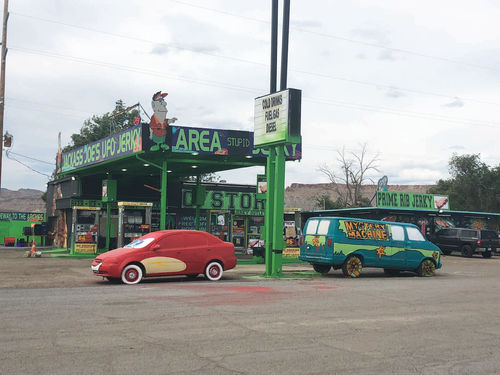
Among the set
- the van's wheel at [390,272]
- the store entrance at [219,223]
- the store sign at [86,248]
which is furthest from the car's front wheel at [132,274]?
the store entrance at [219,223]

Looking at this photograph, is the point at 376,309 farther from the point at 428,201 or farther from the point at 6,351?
the point at 428,201

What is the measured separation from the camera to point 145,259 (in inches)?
683

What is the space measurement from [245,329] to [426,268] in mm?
14528

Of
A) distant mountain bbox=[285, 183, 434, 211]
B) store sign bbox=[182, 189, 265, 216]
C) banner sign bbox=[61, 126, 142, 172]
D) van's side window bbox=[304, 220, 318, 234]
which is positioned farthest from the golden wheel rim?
distant mountain bbox=[285, 183, 434, 211]

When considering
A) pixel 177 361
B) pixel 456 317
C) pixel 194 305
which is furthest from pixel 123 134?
pixel 177 361

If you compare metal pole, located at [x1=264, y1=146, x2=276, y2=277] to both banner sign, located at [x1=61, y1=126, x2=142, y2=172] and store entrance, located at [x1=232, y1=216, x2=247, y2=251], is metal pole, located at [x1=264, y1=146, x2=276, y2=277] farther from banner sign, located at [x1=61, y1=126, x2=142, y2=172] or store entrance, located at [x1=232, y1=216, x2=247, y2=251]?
store entrance, located at [x1=232, y1=216, x2=247, y2=251]

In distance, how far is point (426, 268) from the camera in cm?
2255

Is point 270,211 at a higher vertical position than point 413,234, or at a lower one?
higher

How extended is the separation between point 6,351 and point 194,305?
5.02 meters

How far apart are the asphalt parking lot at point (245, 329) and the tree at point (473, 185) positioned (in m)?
60.7

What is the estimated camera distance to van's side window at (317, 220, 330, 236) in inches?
805

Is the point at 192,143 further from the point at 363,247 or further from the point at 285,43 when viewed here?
the point at 363,247

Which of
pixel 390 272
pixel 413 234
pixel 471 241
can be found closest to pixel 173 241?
pixel 413 234

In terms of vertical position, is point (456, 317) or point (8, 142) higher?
point (8, 142)
